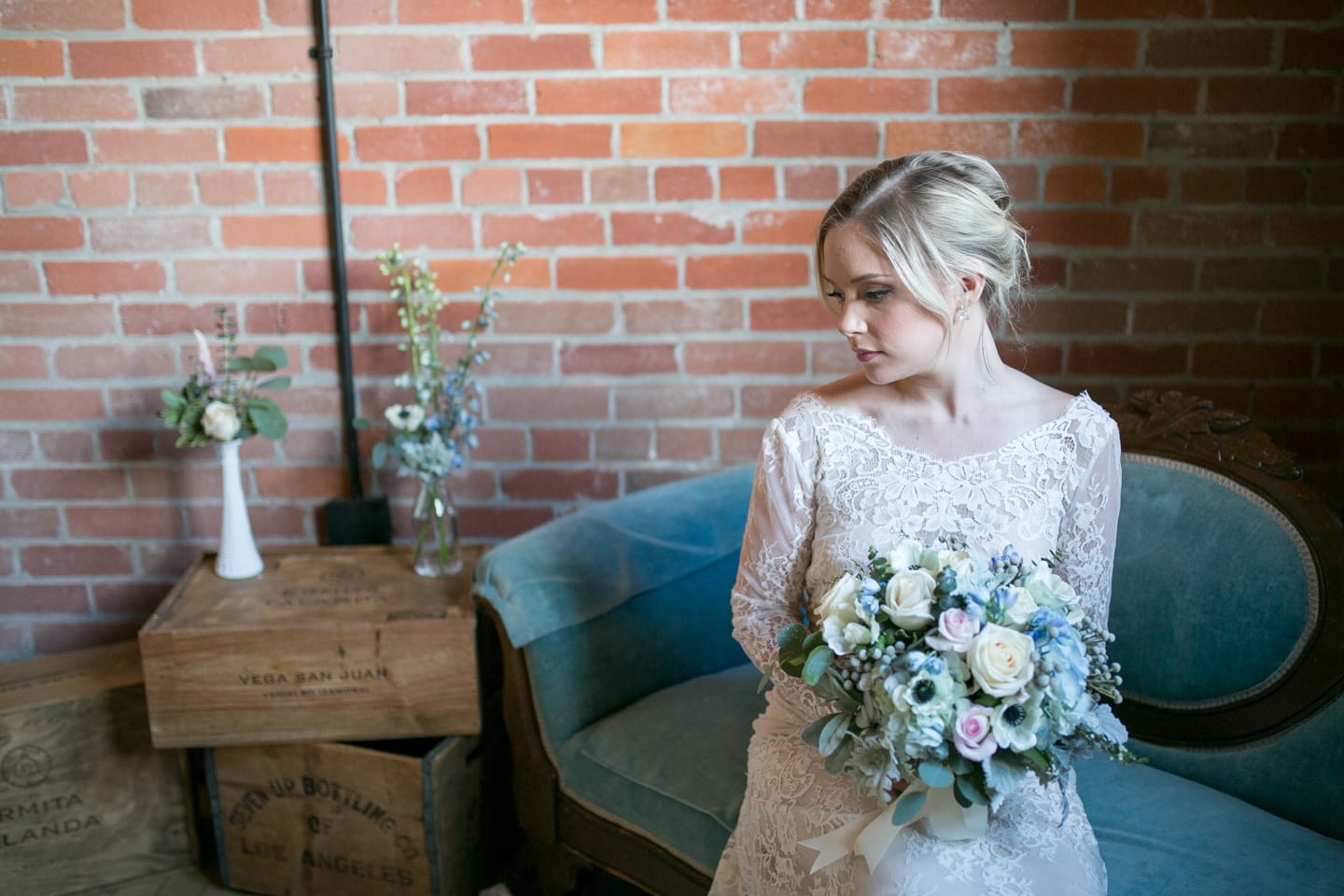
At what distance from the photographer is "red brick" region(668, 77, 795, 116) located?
226cm

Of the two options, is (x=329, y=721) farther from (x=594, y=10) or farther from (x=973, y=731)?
(x=594, y=10)

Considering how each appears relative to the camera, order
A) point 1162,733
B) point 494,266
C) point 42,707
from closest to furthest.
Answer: point 1162,733 → point 42,707 → point 494,266

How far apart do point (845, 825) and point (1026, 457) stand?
2.05 feet

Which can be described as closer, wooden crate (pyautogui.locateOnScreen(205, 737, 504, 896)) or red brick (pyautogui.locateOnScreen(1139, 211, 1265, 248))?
wooden crate (pyautogui.locateOnScreen(205, 737, 504, 896))

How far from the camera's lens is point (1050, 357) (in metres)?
2.38

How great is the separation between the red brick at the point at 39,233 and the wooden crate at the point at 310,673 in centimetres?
86

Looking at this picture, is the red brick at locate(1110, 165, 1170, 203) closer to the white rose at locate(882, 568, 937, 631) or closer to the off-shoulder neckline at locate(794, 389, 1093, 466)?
the off-shoulder neckline at locate(794, 389, 1093, 466)

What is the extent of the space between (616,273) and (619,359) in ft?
0.64

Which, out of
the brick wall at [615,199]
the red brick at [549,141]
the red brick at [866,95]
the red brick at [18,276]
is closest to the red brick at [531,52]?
the brick wall at [615,199]

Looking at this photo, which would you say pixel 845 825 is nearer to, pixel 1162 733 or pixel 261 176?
pixel 1162 733

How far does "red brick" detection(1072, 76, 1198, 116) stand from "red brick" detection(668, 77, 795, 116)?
620mm

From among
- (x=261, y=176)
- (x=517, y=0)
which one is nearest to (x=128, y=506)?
(x=261, y=176)

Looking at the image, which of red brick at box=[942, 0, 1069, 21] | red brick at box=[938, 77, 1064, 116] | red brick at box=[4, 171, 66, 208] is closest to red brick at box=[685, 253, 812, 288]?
red brick at box=[938, 77, 1064, 116]

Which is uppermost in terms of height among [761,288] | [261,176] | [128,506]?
[261,176]
